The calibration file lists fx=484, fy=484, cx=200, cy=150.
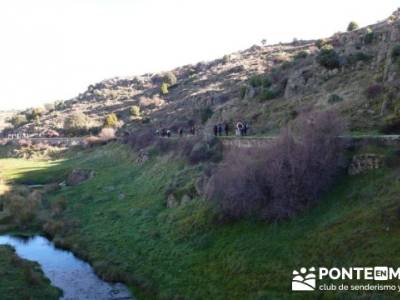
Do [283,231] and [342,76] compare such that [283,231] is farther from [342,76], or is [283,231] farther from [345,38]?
[345,38]

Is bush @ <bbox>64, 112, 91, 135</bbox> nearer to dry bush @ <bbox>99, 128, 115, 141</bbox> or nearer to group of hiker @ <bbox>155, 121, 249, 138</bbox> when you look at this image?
dry bush @ <bbox>99, 128, 115, 141</bbox>

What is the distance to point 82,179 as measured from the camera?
2817 inches

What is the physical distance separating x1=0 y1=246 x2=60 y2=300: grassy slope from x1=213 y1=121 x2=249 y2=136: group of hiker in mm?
24704

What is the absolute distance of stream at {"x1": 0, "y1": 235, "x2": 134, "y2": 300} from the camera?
32.1 m

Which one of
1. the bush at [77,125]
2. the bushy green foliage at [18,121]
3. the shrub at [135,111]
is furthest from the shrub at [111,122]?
the bushy green foliage at [18,121]

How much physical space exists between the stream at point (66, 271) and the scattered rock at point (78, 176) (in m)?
23.0

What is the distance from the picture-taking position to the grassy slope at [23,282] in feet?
101

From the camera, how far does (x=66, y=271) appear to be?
122ft

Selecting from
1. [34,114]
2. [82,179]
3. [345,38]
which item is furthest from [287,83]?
[34,114]

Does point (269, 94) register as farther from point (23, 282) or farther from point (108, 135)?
point (108, 135)

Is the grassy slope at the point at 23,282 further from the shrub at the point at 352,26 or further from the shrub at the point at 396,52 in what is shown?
the shrub at the point at 352,26

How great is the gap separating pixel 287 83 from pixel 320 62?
5.10 m

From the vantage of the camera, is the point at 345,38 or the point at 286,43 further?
the point at 286,43

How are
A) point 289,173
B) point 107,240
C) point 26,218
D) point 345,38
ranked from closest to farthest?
point 289,173 → point 107,240 → point 26,218 → point 345,38
